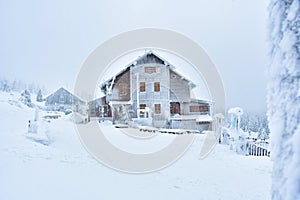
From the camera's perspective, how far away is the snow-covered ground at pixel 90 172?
5.05 feet

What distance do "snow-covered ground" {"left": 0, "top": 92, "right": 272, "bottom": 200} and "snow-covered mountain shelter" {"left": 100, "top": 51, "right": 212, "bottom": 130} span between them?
0.13 m

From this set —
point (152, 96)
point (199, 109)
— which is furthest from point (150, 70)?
point (199, 109)

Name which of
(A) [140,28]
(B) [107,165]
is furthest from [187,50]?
(B) [107,165]

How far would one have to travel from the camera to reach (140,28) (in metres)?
1.84

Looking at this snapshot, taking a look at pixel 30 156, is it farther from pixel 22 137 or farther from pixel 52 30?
pixel 52 30

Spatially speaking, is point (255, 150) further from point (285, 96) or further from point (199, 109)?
point (285, 96)

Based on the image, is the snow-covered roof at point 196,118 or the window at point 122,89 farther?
the window at point 122,89

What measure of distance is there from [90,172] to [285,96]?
1.44m

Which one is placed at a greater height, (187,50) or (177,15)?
(177,15)

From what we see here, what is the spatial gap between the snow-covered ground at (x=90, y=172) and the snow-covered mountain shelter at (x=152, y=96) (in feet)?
0.44

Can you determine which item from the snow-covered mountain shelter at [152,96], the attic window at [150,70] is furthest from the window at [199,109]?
the attic window at [150,70]

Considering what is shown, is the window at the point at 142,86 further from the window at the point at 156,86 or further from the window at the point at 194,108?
the window at the point at 194,108

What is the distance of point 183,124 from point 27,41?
4.29 feet

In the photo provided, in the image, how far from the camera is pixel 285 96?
624mm
